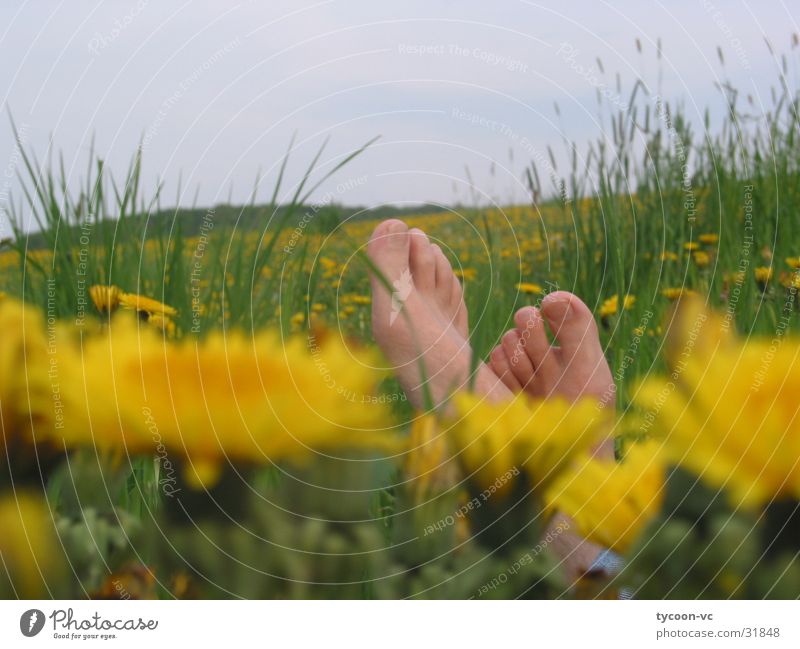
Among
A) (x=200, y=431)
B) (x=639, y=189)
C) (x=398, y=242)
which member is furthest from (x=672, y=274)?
(x=200, y=431)

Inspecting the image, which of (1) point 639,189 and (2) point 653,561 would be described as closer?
(2) point 653,561

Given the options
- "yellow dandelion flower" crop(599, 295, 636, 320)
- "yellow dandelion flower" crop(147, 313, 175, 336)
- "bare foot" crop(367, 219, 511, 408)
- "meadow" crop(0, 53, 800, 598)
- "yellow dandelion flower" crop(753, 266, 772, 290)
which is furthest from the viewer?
"yellow dandelion flower" crop(599, 295, 636, 320)

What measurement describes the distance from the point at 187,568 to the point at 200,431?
0.10 ft

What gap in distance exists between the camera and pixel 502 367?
66 cm

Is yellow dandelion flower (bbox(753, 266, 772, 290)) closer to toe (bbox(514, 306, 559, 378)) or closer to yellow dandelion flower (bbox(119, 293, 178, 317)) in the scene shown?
toe (bbox(514, 306, 559, 378))

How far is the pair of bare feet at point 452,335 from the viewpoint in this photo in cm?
54

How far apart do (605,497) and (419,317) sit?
41 centimetres

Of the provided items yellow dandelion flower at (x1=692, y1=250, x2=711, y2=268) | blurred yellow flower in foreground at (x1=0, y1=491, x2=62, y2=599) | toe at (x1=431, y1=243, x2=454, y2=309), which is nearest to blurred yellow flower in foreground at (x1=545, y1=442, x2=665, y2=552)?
blurred yellow flower in foreground at (x1=0, y1=491, x2=62, y2=599)

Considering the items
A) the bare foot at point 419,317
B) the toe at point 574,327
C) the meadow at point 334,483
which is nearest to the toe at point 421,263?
the bare foot at point 419,317

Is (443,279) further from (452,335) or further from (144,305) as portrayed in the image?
(144,305)

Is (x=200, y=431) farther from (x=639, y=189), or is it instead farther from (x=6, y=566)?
(x=639, y=189)

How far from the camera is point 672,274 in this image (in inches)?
30.9

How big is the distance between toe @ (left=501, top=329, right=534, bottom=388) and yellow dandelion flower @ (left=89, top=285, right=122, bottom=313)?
0.33 metres

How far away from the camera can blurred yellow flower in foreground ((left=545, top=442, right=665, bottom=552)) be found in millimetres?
223
